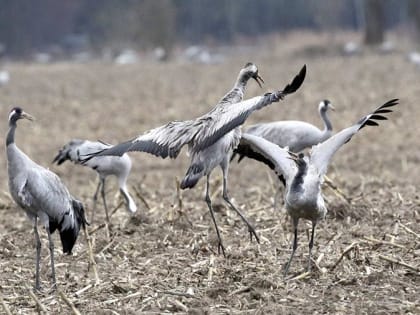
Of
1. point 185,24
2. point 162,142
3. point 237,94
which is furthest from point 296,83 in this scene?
point 185,24

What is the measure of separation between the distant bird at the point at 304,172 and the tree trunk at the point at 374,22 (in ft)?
Result: 89.8

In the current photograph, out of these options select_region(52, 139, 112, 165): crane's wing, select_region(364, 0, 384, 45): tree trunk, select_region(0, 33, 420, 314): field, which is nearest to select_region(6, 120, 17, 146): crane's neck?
select_region(0, 33, 420, 314): field

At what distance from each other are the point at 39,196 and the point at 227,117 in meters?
1.43

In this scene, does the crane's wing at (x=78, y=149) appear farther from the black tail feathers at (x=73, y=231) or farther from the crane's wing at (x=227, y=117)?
the crane's wing at (x=227, y=117)

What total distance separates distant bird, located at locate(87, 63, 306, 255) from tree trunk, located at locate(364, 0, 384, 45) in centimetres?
2702

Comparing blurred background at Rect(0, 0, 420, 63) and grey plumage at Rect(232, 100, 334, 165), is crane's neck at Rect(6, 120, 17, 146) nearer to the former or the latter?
grey plumage at Rect(232, 100, 334, 165)

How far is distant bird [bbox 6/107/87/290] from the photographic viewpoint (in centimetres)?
609

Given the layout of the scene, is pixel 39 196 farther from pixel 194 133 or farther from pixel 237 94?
pixel 237 94

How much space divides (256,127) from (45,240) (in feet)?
8.77

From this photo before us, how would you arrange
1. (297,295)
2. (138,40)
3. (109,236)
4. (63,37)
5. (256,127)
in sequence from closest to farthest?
(297,295)
(109,236)
(256,127)
(138,40)
(63,37)

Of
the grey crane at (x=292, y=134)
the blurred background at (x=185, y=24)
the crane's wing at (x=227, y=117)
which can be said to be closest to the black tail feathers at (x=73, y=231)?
the crane's wing at (x=227, y=117)

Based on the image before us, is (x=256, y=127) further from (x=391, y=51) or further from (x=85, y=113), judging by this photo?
(x=391, y=51)

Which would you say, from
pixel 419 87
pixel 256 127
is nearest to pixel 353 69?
pixel 419 87

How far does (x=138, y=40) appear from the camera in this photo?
4897cm
